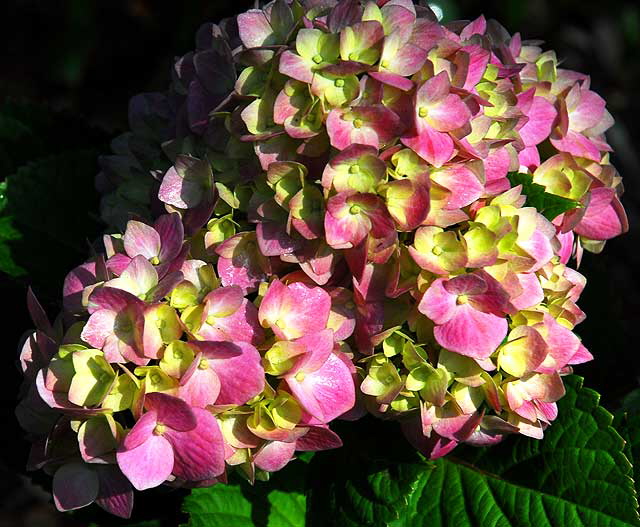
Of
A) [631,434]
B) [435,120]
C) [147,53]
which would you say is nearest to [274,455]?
[435,120]

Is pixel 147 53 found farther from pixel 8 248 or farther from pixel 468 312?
pixel 468 312

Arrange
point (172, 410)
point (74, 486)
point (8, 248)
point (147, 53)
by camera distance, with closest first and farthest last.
A: point (172, 410) < point (74, 486) < point (8, 248) < point (147, 53)

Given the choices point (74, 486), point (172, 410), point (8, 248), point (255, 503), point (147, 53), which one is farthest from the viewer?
point (147, 53)

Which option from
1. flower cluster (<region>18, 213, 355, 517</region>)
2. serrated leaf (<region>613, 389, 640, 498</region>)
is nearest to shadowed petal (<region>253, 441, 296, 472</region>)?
flower cluster (<region>18, 213, 355, 517</region>)

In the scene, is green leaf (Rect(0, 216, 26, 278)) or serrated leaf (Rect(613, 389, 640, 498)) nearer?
serrated leaf (Rect(613, 389, 640, 498))

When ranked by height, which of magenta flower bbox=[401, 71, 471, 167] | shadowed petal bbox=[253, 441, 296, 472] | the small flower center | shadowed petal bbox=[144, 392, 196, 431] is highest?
magenta flower bbox=[401, 71, 471, 167]

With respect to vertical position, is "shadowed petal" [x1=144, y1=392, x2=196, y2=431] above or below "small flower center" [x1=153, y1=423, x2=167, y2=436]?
above

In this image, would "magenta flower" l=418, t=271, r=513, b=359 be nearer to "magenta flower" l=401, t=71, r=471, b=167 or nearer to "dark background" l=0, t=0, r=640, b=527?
"magenta flower" l=401, t=71, r=471, b=167
